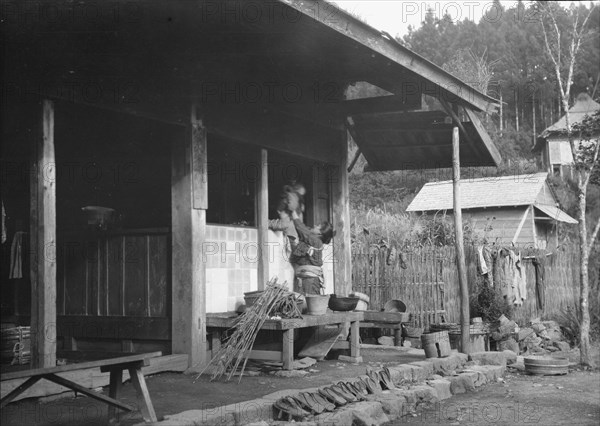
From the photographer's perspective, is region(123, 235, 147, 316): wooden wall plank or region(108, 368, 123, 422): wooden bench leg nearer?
region(108, 368, 123, 422): wooden bench leg

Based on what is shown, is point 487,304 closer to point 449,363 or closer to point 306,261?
point 449,363

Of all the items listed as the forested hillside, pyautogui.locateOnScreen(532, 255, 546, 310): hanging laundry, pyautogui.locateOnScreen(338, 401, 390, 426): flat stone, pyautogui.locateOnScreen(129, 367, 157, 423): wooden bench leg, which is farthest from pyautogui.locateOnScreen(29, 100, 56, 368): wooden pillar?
the forested hillside

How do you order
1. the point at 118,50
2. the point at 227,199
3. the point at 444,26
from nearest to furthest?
the point at 118,50
the point at 227,199
the point at 444,26

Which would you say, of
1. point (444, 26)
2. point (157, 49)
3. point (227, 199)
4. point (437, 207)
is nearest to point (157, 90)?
point (157, 49)

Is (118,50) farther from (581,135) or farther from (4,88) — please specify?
(581,135)

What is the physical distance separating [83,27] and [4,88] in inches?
41.9

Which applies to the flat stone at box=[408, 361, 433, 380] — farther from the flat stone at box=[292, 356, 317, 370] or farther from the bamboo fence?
the bamboo fence

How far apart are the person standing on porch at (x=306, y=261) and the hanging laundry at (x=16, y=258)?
3.79 metres

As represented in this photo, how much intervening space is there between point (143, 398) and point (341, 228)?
21.2 ft

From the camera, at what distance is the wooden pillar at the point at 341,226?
38.6 ft

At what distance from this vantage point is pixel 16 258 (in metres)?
9.29

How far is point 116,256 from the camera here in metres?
9.06

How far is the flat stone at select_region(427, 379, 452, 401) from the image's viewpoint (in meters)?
8.79

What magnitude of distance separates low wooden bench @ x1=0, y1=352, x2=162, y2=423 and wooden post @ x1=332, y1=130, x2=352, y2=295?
19.9ft
